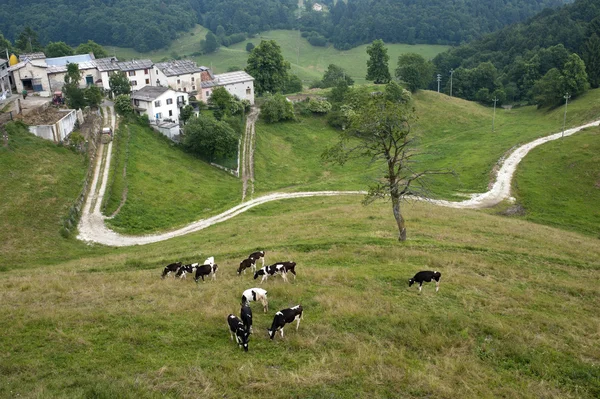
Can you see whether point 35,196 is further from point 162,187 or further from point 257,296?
point 257,296

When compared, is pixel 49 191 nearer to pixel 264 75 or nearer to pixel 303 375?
pixel 303 375

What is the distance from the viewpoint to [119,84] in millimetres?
93688

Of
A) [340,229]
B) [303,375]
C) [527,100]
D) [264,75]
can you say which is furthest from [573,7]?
[303,375]

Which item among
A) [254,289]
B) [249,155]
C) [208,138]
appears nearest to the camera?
[254,289]

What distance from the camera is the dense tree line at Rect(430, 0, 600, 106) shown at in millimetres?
117375

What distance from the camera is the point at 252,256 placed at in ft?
101

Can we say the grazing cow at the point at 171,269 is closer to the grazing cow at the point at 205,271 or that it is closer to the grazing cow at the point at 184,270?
the grazing cow at the point at 184,270

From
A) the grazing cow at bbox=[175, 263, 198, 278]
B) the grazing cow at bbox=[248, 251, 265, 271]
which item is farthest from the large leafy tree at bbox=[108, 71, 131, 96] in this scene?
the grazing cow at bbox=[248, 251, 265, 271]

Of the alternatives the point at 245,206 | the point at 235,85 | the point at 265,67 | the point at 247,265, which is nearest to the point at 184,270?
the point at 247,265

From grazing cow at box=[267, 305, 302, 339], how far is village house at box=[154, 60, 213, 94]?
92.3 metres

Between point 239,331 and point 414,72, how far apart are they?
11768 centimetres

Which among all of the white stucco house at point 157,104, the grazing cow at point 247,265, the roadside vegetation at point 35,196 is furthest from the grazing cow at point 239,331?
the white stucco house at point 157,104

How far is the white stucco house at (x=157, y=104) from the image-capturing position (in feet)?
283

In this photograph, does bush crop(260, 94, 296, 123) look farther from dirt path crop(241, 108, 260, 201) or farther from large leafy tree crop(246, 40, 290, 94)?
large leafy tree crop(246, 40, 290, 94)
